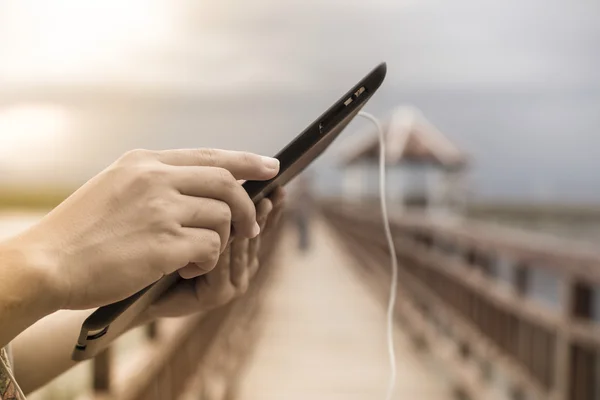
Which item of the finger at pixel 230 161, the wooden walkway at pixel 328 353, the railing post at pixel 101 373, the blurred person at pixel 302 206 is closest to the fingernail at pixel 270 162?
the finger at pixel 230 161

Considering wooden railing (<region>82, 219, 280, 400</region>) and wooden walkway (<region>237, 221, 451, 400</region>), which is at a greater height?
Result: wooden railing (<region>82, 219, 280, 400</region>)

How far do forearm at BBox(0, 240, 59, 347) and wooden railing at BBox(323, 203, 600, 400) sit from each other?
1984 millimetres

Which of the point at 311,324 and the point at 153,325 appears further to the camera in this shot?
the point at 311,324

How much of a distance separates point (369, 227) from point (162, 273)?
26.1ft

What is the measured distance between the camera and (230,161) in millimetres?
705

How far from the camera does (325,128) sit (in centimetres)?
73

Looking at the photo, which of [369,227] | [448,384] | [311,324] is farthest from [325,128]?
[369,227]

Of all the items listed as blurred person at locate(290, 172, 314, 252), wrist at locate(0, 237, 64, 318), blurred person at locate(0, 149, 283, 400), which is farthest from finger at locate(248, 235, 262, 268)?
blurred person at locate(290, 172, 314, 252)

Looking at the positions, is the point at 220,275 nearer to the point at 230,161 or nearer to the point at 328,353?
the point at 230,161

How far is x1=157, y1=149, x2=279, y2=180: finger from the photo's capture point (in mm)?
673

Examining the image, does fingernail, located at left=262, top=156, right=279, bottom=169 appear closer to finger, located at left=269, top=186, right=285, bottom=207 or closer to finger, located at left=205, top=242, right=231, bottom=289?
finger, located at left=269, top=186, right=285, bottom=207

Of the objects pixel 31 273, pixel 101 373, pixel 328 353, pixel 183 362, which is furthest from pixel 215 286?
pixel 328 353

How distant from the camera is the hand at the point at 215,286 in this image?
37.2 inches

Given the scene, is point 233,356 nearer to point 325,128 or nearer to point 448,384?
point 448,384
